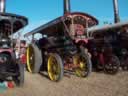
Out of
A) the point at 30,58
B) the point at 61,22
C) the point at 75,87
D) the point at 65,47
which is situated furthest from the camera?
the point at 30,58

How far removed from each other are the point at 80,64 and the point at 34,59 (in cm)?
227

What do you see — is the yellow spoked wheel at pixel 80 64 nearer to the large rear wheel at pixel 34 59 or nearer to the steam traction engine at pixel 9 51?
the large rear wheel at pixel 34 59

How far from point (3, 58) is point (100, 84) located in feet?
10.8

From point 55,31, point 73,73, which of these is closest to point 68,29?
point 55,31

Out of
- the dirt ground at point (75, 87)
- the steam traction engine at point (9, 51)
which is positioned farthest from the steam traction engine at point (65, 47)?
the steam traction engine at point (9, 51)

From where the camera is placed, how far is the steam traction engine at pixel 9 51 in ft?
26.9

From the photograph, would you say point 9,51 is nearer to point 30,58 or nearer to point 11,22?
point 11,22

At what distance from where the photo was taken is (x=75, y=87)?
804cm

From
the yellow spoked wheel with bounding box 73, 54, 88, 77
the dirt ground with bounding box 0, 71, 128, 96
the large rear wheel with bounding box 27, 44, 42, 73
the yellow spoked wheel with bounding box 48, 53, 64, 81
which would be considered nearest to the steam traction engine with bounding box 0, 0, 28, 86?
the dirt ground with bounding box 0, 71, 128, 96

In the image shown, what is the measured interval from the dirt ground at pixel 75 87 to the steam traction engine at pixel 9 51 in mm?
522

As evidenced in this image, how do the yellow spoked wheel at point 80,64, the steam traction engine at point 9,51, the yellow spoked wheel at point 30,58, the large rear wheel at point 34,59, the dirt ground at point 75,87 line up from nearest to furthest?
the dirt ground at point 75,87 < the steam traction engine at point 9,51 < the yellow spoked wheel at point 80,64 < the large rear wheel at point 34,59 < the yellow spoked wheel at point 30,58

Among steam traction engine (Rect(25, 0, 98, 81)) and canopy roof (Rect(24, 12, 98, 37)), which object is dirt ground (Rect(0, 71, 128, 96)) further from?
canopy roof (Rect(24, 12, 98, 37))

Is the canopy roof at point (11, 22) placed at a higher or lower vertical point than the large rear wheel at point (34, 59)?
higher

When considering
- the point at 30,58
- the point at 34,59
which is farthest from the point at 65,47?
the point at 30,58
